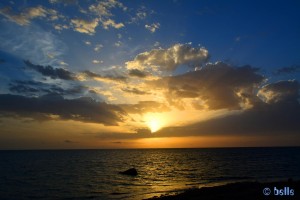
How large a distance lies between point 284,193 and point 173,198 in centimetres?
1243

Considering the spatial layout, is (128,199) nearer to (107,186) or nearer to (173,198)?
(173,198)

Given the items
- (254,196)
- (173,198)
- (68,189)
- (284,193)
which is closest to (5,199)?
(68,189)

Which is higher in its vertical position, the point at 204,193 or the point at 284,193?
the point at 284,193

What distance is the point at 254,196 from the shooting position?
29.1m

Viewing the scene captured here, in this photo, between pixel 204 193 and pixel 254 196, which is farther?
pixel 204 193

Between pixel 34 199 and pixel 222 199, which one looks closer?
pixel 222 199

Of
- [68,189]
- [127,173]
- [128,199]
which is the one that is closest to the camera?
[128,199]

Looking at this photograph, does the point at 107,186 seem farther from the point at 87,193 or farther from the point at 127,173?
the point at 127,173

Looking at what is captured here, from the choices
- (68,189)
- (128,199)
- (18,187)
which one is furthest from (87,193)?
(18,187)

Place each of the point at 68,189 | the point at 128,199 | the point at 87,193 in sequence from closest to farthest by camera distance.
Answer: the point at 128,199
the point at 87,193
the point at 68,189

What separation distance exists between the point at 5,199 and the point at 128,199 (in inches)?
715

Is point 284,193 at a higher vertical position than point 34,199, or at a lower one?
higher

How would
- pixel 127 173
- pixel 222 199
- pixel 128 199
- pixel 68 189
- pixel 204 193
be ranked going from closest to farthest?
pixel 222 199, pixel 204 193, pixel 128 199, pixel 68 189, pixel 127 173

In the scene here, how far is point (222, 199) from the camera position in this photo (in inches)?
1117
